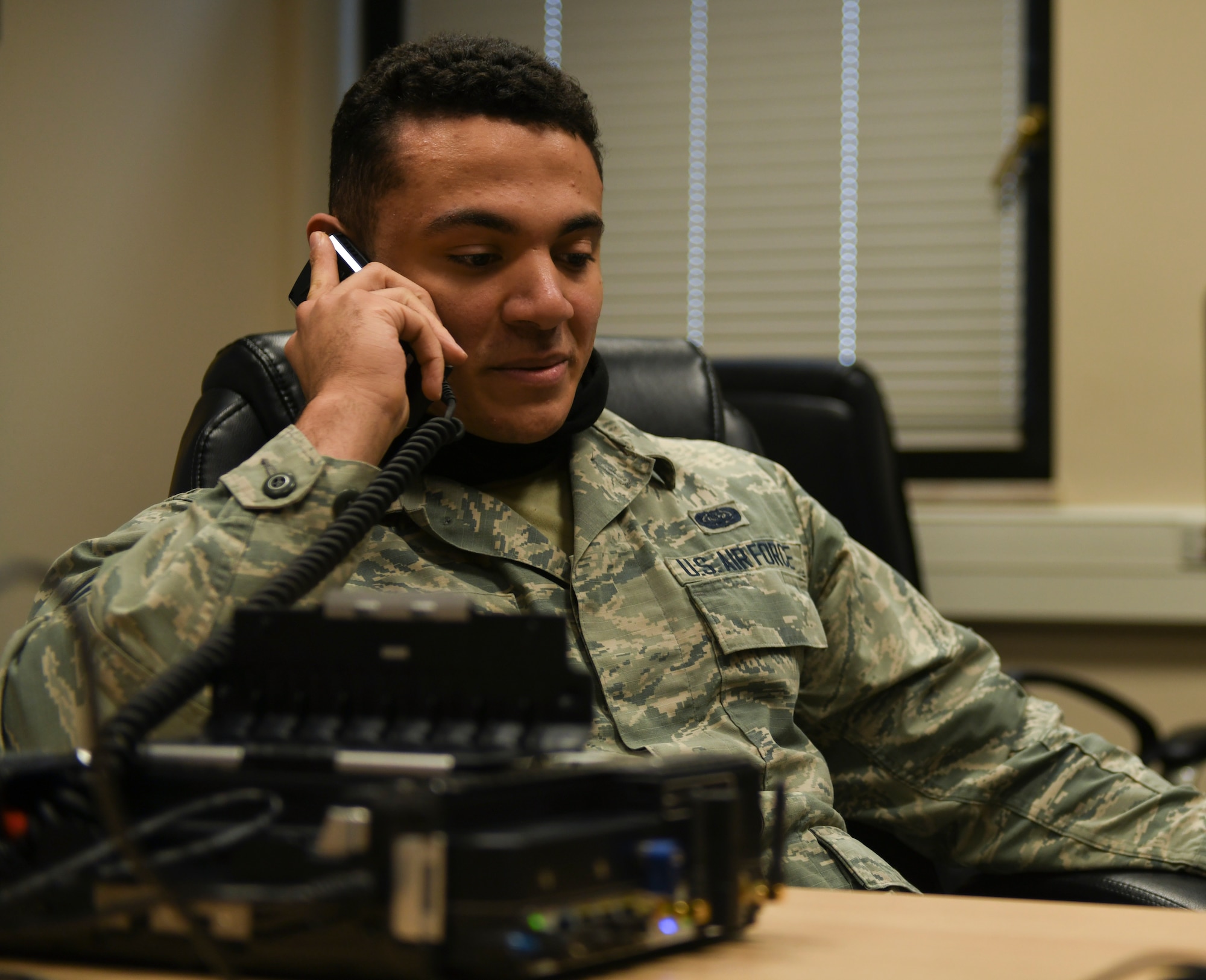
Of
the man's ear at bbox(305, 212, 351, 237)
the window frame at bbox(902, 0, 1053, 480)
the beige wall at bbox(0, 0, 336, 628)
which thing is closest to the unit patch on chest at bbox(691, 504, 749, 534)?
the man's ear at bbox(305, 212, 351, 237)

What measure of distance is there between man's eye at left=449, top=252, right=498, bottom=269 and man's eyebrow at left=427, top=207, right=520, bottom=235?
0.09ft

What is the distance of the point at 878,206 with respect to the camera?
8.24 feet

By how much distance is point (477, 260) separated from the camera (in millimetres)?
1199

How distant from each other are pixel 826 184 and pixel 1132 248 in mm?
626

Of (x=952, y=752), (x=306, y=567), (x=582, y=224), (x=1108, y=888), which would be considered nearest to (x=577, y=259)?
(x=582, y=224)

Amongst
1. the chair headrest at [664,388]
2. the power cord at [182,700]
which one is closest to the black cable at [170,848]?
the power cord at [182,700]

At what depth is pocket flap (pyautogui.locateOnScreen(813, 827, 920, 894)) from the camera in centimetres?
108

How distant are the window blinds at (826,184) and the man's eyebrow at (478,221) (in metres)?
1.46

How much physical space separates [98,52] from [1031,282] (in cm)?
175

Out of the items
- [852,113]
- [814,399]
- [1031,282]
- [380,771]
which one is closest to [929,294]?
[1031,282]

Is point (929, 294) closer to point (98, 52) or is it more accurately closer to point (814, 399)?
point (814, 399)

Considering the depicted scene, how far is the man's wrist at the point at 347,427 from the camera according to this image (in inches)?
38.8

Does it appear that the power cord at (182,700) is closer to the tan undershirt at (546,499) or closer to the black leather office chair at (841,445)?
the tan undershirt at (546,499)

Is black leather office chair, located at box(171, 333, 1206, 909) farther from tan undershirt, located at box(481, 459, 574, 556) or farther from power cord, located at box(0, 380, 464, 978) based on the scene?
power cord, located at box(0, 380, 464, 978)
